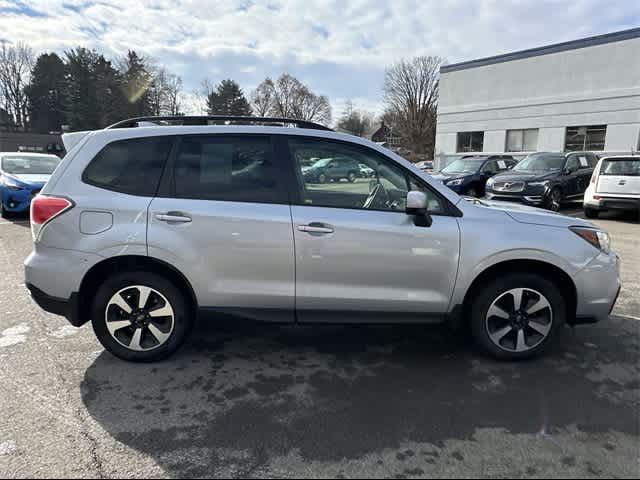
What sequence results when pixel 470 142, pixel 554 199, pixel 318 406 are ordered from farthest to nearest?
pixel 470 142 → pixel 554 199 → pixel 318 406

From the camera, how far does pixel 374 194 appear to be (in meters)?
3.33

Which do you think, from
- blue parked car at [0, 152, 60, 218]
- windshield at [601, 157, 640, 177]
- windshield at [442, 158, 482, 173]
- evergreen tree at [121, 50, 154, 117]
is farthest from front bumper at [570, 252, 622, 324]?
evergreen tree at [121, 50, 154, 117]

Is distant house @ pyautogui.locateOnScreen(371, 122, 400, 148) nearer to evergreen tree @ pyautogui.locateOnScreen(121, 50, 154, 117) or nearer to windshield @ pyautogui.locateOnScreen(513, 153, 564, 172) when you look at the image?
evergreen tree @ pyautogui.locateOnScreen(121, 50, 154, 117)

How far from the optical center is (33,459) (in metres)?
2.26

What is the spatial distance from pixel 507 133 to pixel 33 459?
30090mm

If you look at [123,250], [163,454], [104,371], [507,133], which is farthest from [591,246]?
[507,133]

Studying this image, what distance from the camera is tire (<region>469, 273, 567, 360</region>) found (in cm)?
324

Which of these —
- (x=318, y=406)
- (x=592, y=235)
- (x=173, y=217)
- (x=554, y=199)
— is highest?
(x=173, y=217)

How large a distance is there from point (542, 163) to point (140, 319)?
1228 cm

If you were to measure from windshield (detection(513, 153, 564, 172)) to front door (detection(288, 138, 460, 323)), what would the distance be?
34.3 ft

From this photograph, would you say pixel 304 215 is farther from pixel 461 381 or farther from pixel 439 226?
pixel 461 381

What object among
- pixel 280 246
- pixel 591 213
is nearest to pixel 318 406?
pixel 280 246

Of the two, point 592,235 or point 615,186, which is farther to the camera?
point 615,186

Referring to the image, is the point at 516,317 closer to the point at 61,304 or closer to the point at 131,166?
the point at 131,166
